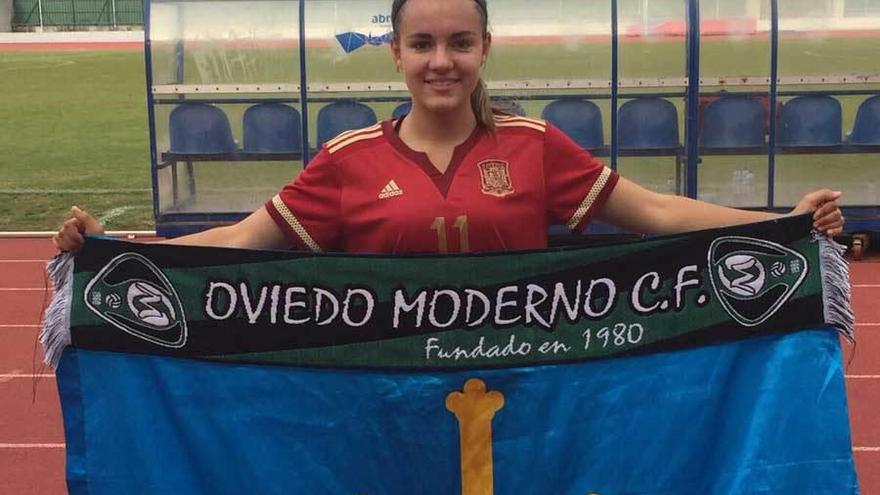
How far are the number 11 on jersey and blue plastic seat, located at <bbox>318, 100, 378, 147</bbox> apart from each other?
7.82m

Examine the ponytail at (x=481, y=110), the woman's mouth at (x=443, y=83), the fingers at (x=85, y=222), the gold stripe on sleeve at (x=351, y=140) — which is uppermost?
the woman's mouth at (x=443, y=83)

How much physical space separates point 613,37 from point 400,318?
785cm

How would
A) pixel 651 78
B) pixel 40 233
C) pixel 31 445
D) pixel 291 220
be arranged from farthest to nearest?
pixel 40 233 → pixel 651 78 → pixel 31 445 → pixel 291 220

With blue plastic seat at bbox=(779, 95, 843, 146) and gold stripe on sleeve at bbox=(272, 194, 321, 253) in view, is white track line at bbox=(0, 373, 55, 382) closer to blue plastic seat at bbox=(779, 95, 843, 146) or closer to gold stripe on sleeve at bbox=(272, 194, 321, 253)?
gold stripe on sleeve at bbox=(272, 194, 321, 253)

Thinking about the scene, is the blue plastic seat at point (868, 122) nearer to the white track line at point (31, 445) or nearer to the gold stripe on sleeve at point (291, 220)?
the white track line at point (31, 445)

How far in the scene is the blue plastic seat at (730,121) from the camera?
35.1 feet

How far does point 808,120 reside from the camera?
1080 centimetres

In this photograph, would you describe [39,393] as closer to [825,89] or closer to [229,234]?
[229,234]

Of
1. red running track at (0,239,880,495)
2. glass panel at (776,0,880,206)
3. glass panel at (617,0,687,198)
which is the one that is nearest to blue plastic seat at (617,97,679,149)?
glass panel at (617,0,687,198)

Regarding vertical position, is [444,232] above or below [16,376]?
above

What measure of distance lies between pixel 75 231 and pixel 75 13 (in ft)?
189

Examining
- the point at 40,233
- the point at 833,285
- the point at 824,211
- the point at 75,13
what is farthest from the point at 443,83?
the point at 75,13

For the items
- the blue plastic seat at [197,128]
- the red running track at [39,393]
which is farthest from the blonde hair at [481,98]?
the blue plastic seat at [197,128]

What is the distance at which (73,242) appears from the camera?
3.15 m
